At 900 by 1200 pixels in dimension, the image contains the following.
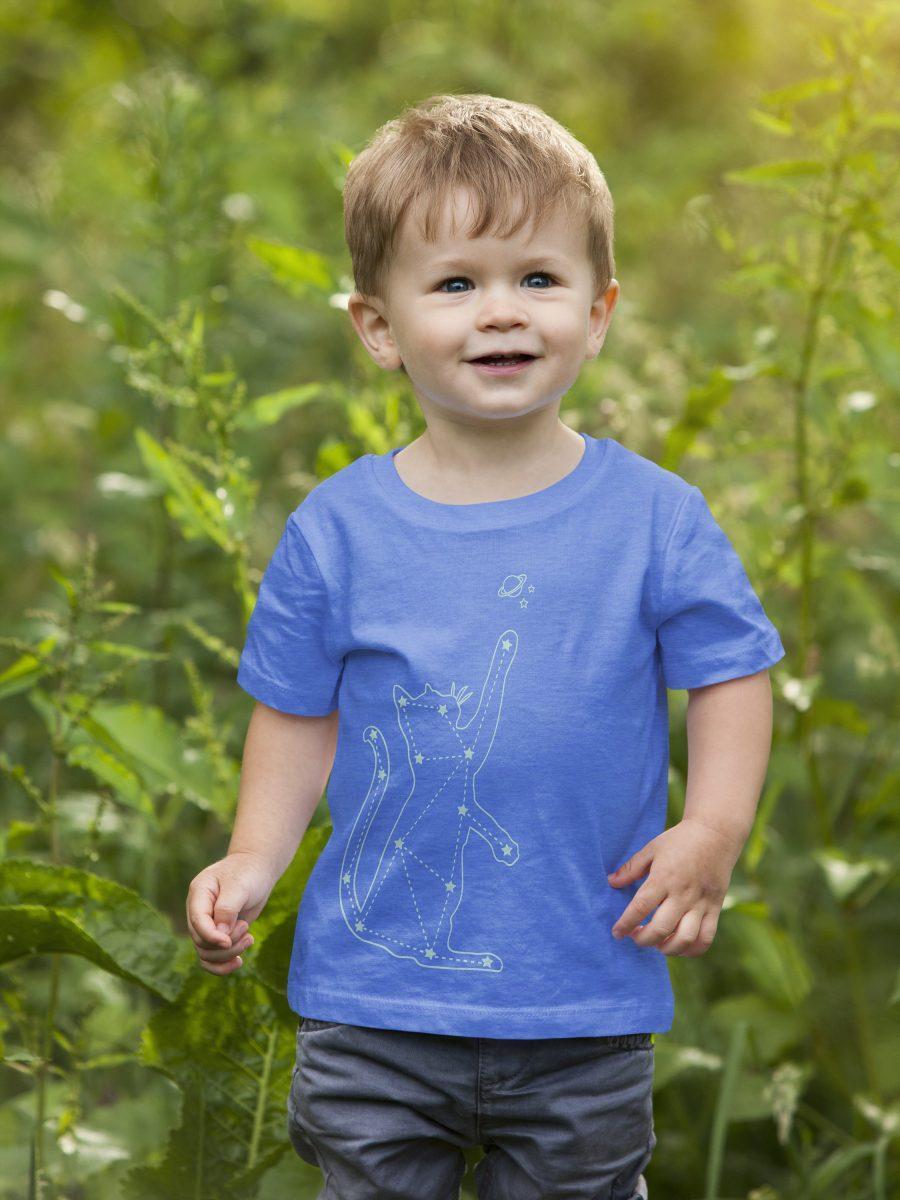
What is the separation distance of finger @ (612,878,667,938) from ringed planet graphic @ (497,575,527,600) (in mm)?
332

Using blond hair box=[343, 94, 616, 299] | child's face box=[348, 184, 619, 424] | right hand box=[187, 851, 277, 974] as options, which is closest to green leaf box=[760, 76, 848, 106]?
blond hair box=[343, 94, 616, 299]

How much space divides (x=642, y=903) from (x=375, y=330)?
0.73m

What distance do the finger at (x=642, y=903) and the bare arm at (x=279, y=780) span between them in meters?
0.41

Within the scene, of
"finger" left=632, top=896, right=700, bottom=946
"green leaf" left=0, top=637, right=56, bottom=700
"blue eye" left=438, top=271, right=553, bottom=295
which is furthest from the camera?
"green leaf" left=0, top=637, right=56, bottom=700

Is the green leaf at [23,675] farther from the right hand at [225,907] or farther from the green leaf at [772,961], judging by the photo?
the green leaf at [772,961]

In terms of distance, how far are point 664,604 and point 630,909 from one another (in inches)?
12.8

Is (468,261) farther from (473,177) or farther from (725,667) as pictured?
(725,667)

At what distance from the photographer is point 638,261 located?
5363 mm

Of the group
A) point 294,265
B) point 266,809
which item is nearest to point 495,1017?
point 266,809

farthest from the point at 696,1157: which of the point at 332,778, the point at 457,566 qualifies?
the point at 457,566

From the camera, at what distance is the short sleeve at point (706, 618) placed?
1601mm

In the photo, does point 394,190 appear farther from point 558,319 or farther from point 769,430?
point 769,430

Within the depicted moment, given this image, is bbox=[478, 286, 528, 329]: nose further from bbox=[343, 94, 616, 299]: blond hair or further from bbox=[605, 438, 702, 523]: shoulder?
bbox=[605, 438, 702, 523]: shoulder

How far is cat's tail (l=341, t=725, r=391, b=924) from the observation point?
1633 mm
